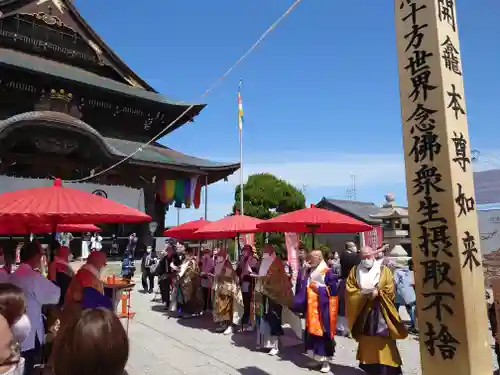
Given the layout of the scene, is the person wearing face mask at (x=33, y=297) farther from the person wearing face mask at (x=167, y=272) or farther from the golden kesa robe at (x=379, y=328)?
the person wearing face mask at (x=167, y=272)

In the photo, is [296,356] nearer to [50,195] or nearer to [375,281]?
[375,281]

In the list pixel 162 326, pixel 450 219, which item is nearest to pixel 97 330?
pixel 450 219

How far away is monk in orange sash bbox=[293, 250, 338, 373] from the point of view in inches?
214

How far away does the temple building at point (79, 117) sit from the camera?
14500 mm

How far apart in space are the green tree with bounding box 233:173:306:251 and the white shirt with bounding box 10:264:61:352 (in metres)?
20.8

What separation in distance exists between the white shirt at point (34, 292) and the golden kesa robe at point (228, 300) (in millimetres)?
4070

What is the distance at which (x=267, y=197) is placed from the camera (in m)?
25.5

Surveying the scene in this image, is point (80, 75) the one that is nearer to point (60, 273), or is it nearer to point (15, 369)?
point (60, 273)

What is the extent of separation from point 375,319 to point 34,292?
3.96 meters

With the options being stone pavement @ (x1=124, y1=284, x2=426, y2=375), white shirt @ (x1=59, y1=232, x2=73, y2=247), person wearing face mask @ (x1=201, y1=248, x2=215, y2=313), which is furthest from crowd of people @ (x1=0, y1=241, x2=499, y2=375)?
white shirt @ (x1=59, y1=232, x2=73, y2=247)

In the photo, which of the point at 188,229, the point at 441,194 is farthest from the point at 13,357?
the point at 188,229

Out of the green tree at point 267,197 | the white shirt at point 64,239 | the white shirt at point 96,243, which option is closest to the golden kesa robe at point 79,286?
the white shirt at point 64,239

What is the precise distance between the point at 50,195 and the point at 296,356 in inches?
171

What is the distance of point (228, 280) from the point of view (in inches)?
306
